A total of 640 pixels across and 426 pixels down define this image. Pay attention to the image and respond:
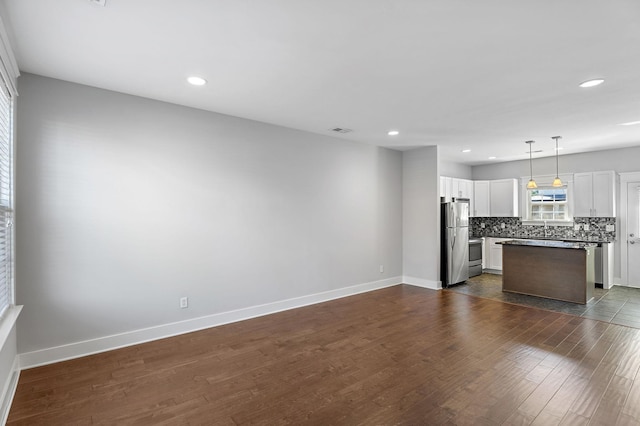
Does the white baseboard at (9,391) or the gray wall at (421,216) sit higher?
the gray wall at (421,216)

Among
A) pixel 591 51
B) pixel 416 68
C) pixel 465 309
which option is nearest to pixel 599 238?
pixel 465 309

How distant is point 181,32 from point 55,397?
3027 mm

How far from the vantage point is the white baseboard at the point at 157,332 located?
3033 millimetres

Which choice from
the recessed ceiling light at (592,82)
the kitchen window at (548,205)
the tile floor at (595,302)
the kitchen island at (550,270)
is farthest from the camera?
the kitchen window at (548,205)

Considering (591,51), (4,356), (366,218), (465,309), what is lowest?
(465,309)

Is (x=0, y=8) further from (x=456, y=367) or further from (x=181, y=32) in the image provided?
(x=456, y=367)

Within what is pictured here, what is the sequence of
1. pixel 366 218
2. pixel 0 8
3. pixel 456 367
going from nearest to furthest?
pixel 0 8
pixel 456 367
pixel 366 218

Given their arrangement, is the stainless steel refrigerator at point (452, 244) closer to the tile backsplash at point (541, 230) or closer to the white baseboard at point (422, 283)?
the white baseboard at point (422, 283)

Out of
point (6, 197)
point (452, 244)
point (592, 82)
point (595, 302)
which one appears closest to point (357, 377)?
point (6, 197)

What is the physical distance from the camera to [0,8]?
200 centimetres

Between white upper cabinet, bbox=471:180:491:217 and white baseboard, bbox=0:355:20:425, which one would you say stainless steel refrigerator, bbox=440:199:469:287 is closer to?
white upper cabinet, bbox=471:180:491:217

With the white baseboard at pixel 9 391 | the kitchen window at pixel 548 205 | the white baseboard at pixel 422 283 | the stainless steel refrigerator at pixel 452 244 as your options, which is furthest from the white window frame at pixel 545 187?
the white baseboard at pixel 9 391

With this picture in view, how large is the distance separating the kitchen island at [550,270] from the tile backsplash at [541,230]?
4.67ft

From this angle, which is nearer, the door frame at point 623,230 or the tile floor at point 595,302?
the tile floor at point 595,302
